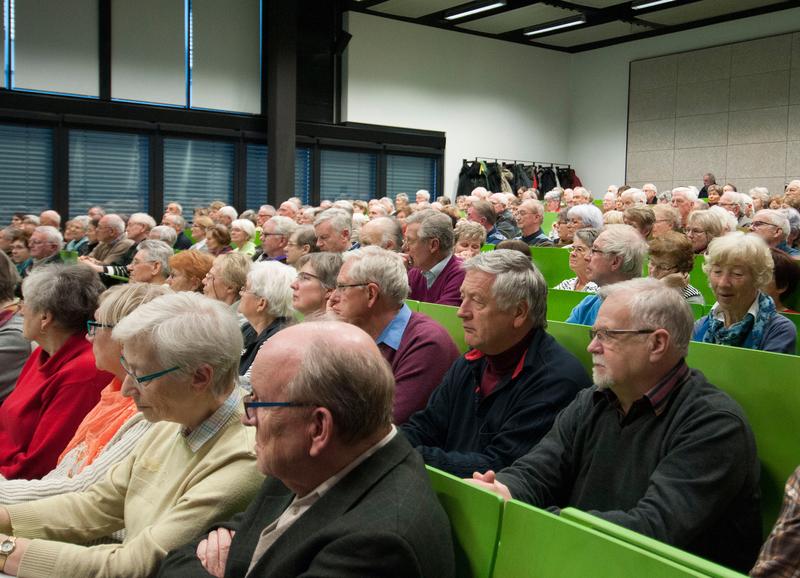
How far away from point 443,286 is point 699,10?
11.3m

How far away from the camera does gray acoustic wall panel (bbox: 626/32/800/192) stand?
43.9 ft

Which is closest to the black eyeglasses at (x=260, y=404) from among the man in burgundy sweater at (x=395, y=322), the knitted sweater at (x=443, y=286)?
the man in burgundy sweater at (x=395, y=322)

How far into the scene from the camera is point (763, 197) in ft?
31.2

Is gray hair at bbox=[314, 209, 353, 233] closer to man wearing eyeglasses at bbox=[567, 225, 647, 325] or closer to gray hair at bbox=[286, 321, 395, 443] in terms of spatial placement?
man wearing eyeglasses at bbox=[567, 225, 647, 325]

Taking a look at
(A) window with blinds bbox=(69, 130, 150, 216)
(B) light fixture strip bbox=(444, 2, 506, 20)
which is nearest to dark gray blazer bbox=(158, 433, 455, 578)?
(A) window with blinds bbox=(69, 130, 150, 216)

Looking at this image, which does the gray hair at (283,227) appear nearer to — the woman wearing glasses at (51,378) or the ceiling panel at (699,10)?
the woman wearing glasses at (51,378)

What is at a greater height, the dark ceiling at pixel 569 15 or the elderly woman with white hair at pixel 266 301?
the dark ceiling at pixel 569 15

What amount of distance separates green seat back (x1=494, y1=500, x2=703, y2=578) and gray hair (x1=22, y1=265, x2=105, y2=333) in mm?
2080

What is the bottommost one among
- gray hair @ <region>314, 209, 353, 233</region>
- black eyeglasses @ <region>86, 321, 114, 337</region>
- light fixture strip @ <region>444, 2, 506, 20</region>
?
black eyeglasses @ <region>86, 321, 114, 337</region>

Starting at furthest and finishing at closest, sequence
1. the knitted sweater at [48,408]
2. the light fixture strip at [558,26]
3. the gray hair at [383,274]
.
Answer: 1. the light fixture strip at [558,26]
2. the gray hair at [383,274]
3. the knitted sweater at [48,408]

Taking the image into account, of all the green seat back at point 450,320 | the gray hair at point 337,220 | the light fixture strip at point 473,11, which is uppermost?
the light fixture strip at point 473,11

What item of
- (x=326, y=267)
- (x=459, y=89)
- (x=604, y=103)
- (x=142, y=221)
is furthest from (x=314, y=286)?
(x=604, y=103)

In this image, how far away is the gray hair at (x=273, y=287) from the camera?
3494 millimetres

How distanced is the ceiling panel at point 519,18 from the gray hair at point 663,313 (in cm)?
1244
